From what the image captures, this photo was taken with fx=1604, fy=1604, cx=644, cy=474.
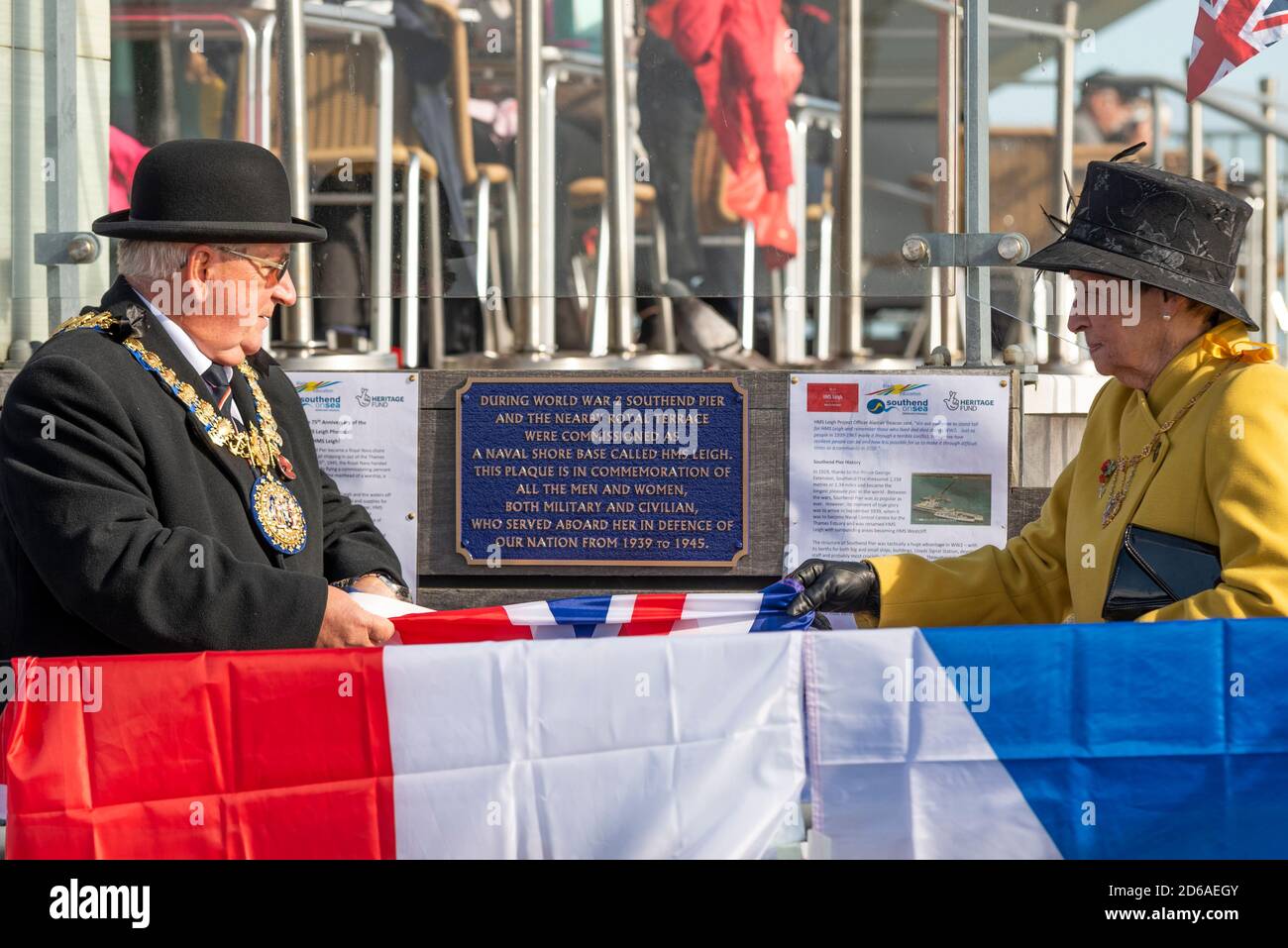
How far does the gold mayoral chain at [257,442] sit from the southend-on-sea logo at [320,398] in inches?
23.4

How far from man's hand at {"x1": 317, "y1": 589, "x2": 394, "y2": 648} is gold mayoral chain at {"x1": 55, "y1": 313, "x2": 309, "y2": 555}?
43 centimetres

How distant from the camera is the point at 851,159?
485 cm

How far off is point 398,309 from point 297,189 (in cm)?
182

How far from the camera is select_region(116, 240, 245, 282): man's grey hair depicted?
373cm

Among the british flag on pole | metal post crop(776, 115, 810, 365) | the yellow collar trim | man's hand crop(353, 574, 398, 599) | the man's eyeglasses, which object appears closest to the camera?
the yellow collar trim

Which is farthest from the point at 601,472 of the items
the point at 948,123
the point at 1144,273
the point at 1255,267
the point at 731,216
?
the point at 1255,267

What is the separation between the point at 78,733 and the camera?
302 cm

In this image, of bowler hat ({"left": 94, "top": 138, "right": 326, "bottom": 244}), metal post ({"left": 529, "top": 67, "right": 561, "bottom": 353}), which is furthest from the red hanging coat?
bowler hat ({"left": 94, "top": 138, "right": 326, "bottom": 244})

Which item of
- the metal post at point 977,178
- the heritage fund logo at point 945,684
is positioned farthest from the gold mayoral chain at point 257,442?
the metal post at point 977,178

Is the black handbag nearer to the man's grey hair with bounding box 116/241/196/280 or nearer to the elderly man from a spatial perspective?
the elderly man

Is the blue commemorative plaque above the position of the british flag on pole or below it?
below

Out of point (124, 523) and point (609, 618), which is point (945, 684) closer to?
point (609, 618)

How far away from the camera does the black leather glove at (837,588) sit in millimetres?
3631
